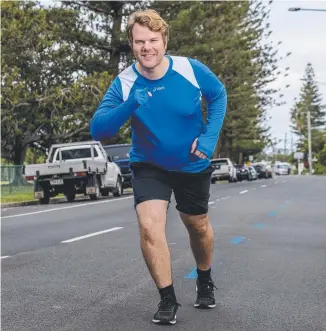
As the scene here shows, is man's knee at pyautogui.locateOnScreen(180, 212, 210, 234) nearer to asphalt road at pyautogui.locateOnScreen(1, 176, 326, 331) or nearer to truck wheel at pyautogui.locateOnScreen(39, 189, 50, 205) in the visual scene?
asphalt road at pyautogui.locateOnScreen(1, 176, 326, 331)

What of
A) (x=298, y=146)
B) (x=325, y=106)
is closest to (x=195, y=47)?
(x=325, y=106)

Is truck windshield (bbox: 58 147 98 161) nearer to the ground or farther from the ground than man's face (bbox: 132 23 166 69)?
nearer to the ground

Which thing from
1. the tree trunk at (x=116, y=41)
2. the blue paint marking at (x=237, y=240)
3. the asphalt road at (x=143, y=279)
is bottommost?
the blue paint marking at (x=237, y=240)

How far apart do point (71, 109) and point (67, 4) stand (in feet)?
23.0

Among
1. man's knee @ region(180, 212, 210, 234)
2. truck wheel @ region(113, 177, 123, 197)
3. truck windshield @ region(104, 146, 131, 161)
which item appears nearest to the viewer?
man's knee @ region(180, 212, 210, 234)

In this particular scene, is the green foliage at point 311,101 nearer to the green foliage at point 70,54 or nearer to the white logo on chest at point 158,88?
the green foliage at point 70,54

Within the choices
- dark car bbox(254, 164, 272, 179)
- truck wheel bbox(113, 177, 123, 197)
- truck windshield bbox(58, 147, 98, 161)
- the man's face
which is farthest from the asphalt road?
dark car bbox(254, 164, 272, 179)

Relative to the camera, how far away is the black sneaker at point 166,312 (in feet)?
14.7

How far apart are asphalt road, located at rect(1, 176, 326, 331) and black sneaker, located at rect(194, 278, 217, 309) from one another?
74 millimetres

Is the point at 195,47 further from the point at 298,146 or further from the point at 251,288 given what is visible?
the point at 298,146

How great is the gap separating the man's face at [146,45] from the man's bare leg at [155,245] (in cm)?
91

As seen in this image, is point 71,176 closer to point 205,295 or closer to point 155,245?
point 205,295

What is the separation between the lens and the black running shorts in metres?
4.68

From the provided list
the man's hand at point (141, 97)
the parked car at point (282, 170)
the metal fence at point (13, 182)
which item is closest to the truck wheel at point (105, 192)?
the metal fence at point (13, 182)
